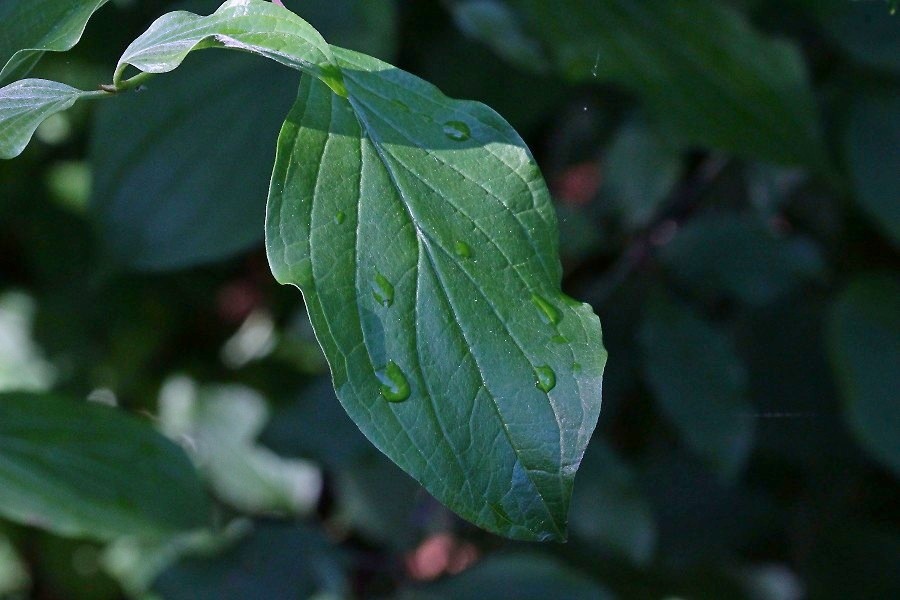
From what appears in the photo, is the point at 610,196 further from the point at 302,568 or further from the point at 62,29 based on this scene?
the point at 62,29

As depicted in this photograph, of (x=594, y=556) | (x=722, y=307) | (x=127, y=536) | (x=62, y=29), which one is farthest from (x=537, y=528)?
(x=722, y=307)

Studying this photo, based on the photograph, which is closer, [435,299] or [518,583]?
[435,299]

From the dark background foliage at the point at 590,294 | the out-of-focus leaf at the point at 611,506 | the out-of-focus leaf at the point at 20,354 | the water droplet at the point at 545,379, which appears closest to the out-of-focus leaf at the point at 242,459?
the dark background foliage at the point at 590,294

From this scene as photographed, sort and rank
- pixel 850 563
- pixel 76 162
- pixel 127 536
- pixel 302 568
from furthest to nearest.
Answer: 1. pixel 850 563
2. pixel 76 162
3. pixel 302 568
4. pixel 127 536

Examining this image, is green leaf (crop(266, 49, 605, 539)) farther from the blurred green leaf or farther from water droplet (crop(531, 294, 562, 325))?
the blurred green leaf

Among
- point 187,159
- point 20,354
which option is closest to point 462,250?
point 187,159

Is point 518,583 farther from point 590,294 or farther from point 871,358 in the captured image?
point 871,358
